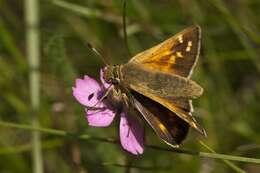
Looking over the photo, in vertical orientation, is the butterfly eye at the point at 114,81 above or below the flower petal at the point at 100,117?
above

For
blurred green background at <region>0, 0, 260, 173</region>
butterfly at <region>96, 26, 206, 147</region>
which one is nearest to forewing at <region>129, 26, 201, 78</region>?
butterfly at <region>96, 26, 206, 147</region>

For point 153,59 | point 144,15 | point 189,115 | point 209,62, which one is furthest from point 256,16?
point 189,115

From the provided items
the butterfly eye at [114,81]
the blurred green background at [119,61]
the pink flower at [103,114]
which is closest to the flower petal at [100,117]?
the pink flower at [103,114]

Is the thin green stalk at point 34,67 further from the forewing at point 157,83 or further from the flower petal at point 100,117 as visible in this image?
the forewing at point 157,83

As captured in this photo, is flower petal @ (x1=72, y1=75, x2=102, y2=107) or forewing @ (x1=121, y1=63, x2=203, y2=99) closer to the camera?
forewing @ (x1=121, y1=63, x2=203, y2=99)

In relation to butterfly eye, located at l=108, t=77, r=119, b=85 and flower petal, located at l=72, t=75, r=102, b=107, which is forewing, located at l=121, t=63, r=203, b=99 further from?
flower petal, located at l=72, t=75, r=102, b=107

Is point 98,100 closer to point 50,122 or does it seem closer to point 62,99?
point 62,99
